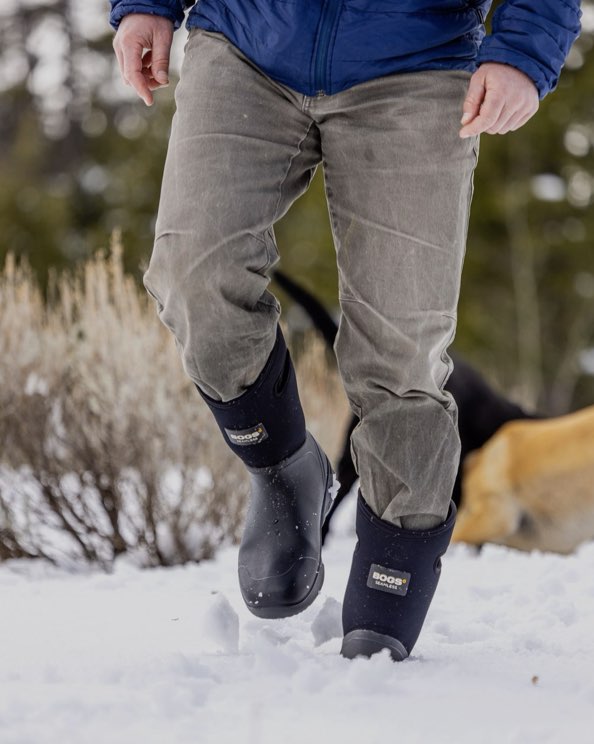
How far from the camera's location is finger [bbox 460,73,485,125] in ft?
5.79

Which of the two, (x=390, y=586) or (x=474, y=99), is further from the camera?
(x=390, y=586)

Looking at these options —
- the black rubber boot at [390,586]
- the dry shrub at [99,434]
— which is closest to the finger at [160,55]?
the black rubber boot at [390,586]

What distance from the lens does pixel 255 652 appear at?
1802mm

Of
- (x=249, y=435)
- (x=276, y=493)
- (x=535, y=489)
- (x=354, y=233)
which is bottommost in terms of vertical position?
(x=535, y=489)

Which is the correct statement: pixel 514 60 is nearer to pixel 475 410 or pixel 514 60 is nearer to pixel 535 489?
pixel 535 489

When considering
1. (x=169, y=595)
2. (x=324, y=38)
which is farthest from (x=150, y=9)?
(x=169, y=595)

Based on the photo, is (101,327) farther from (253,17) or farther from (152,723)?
(152,723)

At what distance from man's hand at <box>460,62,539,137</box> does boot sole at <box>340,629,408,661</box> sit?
941 millimetres

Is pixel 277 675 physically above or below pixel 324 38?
below

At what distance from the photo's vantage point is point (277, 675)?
5.49ft

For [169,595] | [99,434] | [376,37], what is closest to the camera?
[376,37]

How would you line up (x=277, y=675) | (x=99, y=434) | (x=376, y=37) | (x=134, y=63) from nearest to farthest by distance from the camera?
(x=277, y=675)
(x=376, y=37)
(x=134, y=63)
(x=99, y=434)

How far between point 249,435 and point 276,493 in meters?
0.14

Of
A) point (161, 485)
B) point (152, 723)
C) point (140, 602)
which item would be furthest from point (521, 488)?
point (152, 723)
